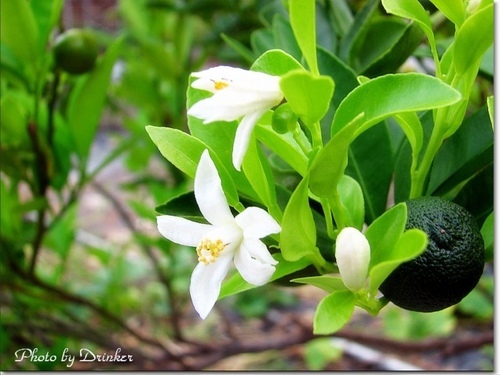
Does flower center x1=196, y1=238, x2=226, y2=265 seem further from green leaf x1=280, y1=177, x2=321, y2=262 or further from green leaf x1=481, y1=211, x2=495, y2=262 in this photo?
green leaf x1=481, y1=211, x2=495, y2=262

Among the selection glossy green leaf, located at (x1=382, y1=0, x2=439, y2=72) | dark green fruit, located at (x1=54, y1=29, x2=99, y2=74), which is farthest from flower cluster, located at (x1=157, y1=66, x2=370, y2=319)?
dark green fruit, located at (x1=54, y1=29, x2=99, y2=74)

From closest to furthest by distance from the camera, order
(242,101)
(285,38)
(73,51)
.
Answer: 1. (242,101)
2. (285,38)
3. (73,51)

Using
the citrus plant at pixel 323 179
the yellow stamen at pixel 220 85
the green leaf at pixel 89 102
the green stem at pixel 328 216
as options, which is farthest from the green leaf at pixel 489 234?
the green leaf at pixel 89 102

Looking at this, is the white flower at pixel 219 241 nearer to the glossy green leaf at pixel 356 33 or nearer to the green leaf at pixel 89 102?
the glossy green leaf at pixel 356 33

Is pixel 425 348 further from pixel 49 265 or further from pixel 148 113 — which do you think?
pixel 49 265

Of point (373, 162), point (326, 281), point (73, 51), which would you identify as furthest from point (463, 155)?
point (73, 51)

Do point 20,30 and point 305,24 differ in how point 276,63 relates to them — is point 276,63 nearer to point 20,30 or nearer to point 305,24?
point 305,24

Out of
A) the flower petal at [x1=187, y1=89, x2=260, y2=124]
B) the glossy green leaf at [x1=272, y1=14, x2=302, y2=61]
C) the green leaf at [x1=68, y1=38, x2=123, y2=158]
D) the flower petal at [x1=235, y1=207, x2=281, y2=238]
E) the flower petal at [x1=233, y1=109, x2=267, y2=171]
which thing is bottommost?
the green leaf at [x1=68, y1=38, x2=123, y2=158]
